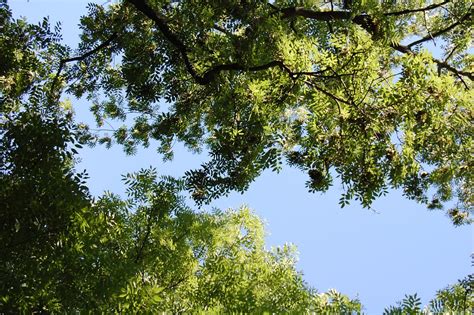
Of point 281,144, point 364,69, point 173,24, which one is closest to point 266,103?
point 281,144

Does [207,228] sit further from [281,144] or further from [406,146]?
[406,146]

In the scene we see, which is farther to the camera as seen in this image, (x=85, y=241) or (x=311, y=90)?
(x=311, y=90)

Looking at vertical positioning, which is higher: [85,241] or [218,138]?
[218,138]

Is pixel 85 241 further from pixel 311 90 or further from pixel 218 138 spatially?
pixel 311 90

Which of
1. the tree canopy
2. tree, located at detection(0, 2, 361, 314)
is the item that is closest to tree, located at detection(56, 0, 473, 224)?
the tree canopy

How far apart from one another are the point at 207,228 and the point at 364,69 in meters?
4.03

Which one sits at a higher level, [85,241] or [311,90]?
[311,90]

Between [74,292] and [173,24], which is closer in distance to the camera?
[74,292]

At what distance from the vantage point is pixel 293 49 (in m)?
4.92

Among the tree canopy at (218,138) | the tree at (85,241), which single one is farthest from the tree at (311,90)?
the tree at (85,241)

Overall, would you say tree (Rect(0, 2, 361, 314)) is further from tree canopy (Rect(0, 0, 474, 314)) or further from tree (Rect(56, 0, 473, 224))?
tree (Rect(56, 0, 473, 224))

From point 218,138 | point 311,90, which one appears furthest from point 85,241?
point 311,90

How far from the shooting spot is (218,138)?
5.17 meters

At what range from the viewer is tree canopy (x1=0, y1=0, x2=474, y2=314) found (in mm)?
3791
